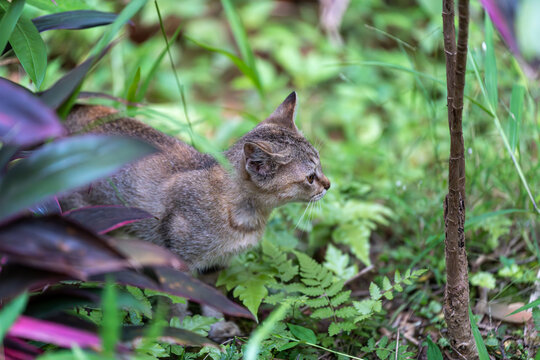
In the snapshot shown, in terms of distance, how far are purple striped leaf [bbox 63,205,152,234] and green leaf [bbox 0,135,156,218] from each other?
0.46 m

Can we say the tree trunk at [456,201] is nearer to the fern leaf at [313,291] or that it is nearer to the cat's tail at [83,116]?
the fern leaf at [313,291]

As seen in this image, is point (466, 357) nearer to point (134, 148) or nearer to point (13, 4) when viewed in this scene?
point (134, 148)

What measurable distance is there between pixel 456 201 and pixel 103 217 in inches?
57.1

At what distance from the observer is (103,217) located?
2.10 metres

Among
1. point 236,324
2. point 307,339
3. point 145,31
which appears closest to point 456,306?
point 307,339

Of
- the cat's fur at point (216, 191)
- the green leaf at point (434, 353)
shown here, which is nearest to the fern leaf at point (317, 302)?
the green leaf at point (434, 353)

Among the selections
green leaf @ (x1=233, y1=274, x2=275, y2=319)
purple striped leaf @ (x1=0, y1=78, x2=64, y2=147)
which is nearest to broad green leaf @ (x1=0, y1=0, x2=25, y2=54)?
purple striped leaf @ (x1=0, y1=78, x2=64, y2=147)

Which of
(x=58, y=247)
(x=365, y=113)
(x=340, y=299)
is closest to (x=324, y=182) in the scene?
(x=340, y=299)

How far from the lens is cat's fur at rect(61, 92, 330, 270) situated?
326cm

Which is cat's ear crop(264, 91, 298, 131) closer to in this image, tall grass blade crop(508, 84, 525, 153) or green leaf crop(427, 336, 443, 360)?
tall grass blade crop(508, 84, 525, 153)

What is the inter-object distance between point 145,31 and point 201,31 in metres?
0.86

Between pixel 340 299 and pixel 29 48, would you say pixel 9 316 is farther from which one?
pixel 340 299

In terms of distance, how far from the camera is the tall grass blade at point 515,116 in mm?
2709

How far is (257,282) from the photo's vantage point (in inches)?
119
